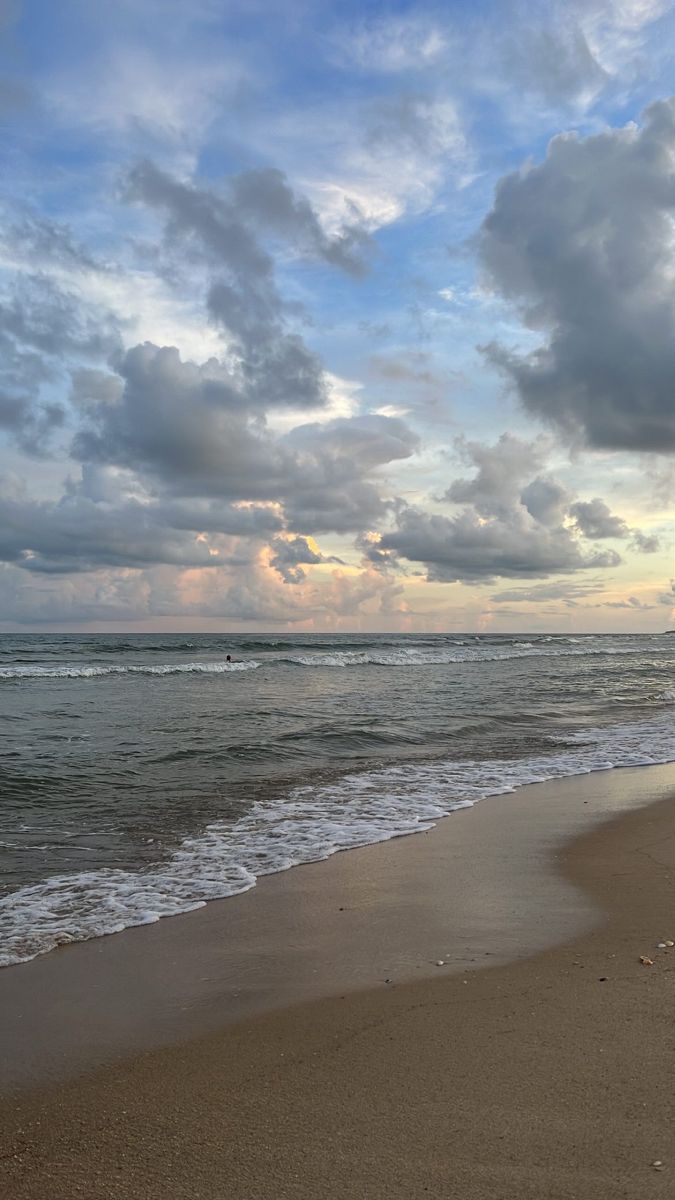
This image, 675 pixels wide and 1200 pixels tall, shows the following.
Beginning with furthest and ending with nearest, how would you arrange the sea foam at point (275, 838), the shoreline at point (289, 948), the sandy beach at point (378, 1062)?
the sea foam at point (275, 838)
the shoreline at point (289, 948)
the sandy beach at point (378, 1062)

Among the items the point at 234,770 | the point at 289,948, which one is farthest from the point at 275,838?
the point at 234,770

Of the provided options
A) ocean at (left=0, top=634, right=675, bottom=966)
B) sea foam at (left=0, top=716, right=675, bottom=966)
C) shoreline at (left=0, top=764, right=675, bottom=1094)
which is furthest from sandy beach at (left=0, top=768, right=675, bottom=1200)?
ocean at (left=0, top=634, right=675, bottom=966)

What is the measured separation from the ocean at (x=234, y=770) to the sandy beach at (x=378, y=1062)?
1.11 metres

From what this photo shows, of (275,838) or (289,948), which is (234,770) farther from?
(289,948)

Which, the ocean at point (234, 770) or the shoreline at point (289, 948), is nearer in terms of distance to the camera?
the shoreline at point (289, 948)

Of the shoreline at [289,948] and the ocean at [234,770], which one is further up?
the shoreline at [289,948]

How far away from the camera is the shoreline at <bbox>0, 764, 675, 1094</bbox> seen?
393 centimetres

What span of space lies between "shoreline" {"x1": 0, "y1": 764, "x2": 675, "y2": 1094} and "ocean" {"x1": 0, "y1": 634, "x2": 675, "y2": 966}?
17.2 inches

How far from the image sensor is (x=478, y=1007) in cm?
392

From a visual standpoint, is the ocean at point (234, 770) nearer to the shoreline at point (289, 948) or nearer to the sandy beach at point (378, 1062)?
the shoreline at point (289, 948)

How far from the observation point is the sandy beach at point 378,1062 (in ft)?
8.74

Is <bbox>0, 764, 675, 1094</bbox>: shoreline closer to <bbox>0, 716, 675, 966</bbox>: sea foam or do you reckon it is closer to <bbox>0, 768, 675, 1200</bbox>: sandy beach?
<bbox>0, 768, 675, 1200</bbox>: sandy beach

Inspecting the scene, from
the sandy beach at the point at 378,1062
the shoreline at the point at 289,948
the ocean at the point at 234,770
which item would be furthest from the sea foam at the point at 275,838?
the sandy beach at the point at 378,1062

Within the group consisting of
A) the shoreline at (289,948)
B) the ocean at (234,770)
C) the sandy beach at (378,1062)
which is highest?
the sandy beach at (378,1062)
